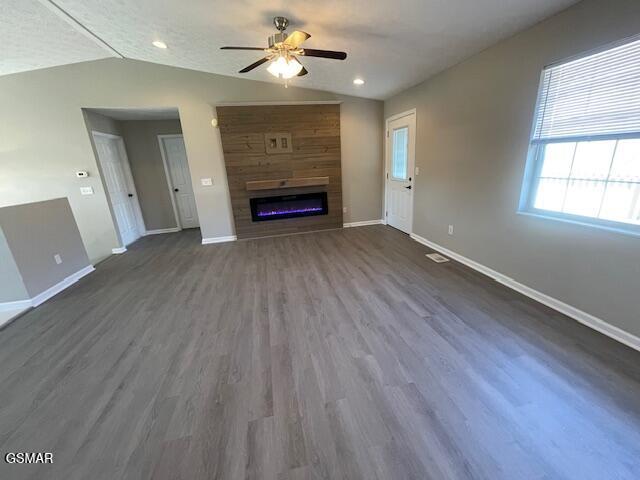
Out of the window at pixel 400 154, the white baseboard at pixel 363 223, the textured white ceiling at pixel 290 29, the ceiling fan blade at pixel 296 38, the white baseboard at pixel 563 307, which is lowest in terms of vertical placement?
the white baseboard at pixel 563 307

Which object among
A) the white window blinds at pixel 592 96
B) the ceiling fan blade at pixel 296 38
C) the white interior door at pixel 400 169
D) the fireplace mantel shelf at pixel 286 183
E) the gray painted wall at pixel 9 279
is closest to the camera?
the white window blinds at pixel 592 96

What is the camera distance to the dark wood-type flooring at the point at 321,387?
52.0 inches

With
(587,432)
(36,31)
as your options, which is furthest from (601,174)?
(36,31)

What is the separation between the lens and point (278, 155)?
16.7 feet

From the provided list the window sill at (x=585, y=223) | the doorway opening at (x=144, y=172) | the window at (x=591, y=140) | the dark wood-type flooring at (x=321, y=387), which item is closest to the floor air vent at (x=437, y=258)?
the dark wood-type flooring at (x=321, y=387)

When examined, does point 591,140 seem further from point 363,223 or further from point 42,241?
point 42,241

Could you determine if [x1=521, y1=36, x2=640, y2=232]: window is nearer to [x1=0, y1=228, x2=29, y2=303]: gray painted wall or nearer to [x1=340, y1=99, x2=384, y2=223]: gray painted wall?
[x1=340, y1=99, x2=384, y2=223]: gray painted wall

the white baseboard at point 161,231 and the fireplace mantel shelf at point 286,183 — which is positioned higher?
the fireplace mantel shelf at point 286,183

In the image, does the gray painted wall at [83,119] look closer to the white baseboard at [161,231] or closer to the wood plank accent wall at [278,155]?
the wood plank accent wall at [278,155]

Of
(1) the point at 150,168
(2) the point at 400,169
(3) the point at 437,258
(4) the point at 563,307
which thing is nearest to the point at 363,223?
(2) the point at 400,169

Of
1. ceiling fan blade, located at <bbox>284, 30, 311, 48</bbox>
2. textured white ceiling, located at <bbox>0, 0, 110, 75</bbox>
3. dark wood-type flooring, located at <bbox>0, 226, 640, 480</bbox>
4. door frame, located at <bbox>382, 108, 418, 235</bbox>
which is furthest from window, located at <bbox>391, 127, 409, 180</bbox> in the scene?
textured white ceiling, located at <bbox>0, 0, 110, 75</bbox>

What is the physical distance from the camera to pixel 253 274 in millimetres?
3666

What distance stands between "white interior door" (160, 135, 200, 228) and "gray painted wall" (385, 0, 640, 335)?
524 cm

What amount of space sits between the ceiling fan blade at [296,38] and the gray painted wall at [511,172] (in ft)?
7.00
